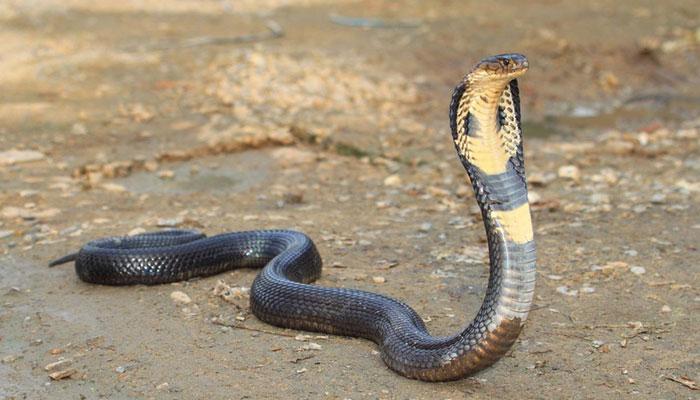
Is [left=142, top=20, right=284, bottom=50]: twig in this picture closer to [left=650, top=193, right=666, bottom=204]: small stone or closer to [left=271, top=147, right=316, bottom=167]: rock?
[left=271, top=147, right=316, bottom=167]: rock

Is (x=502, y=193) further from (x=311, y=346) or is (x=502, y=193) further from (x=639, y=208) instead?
(x=639, y=208)

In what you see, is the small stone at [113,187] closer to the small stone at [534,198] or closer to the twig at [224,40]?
the small stone at [534,198]

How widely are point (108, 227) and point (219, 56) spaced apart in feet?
14.7

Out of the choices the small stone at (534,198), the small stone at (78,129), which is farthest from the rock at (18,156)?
the small stone at (534,198)

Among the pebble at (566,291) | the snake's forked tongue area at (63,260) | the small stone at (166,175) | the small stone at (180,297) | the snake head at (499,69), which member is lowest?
the small stone at (166,175)

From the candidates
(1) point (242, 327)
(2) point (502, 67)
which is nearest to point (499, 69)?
(2) point (502, 67)

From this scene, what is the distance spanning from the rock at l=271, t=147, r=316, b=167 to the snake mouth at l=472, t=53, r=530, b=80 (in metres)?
4.63

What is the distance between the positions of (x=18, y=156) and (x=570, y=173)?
4.48 metres

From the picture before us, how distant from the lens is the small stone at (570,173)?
750 cm

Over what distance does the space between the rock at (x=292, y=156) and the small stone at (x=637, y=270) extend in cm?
327

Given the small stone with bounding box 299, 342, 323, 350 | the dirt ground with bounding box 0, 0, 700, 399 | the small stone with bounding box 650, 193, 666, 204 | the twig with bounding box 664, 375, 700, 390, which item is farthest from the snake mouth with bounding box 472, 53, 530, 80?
the small stone with bounding box 650, 193, 666, 204

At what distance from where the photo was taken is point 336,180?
25.3ft

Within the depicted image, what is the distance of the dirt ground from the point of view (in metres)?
4.45

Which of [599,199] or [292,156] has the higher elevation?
[599,199]
